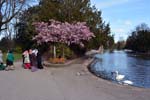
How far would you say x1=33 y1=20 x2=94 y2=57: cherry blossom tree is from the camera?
42.1 m

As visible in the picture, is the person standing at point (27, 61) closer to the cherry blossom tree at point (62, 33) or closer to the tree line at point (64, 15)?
the cherry blossom tree at point (62, 33)

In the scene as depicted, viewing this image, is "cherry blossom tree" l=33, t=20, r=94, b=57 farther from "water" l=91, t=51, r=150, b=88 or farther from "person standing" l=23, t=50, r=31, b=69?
"person standing" l=23, t=50, r=31, b=69

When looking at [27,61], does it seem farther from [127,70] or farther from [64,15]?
[64,15]

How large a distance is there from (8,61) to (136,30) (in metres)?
150

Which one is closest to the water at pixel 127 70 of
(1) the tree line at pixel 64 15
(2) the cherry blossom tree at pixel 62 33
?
(2) the cherry blossom tree at pixel 62 33

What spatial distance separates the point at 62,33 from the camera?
42.2m

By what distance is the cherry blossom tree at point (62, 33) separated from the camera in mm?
42094

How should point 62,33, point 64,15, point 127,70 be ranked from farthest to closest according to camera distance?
point 64,15, point 127,70, point 62,33

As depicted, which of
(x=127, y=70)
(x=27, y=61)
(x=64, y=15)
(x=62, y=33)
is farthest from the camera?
(x=64, y=15)

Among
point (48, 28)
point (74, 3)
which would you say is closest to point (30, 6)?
point (74, 3)

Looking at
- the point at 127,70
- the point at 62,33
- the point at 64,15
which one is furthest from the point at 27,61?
the point at 64,15

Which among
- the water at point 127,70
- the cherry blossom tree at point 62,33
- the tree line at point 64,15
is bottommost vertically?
the water at point 127,70

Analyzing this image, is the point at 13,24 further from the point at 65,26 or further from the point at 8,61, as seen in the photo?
the point at 8,61

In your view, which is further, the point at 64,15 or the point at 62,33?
the point at 64,15
